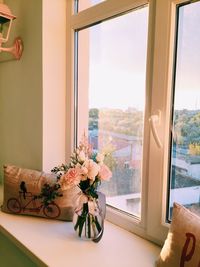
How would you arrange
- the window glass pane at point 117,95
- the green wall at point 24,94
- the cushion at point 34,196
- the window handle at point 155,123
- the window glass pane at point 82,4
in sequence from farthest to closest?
the green wall at point 24,94 → the window glass pane at point 82,4 → the cushion at point 34,196 → the window glass pane at point 117,95 → the window handle at point 155,123

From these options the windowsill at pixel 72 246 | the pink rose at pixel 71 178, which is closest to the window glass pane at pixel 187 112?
the windowsill at pixel 72 246

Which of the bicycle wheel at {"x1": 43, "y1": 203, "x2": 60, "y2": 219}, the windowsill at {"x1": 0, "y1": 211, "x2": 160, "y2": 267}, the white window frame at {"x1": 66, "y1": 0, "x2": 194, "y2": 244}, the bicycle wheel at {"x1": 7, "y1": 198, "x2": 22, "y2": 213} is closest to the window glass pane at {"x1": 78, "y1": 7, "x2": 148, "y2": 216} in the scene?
the white window frame at {"x1": 66, "y1": 0, "x2": 194, "y2": 244}

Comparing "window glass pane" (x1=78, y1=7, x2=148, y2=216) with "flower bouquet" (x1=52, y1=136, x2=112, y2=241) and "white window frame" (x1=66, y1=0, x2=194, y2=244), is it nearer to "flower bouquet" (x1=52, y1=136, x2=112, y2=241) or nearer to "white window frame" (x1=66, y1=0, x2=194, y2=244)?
"white window frame" (x1=66, y1=0, x2=194, y2=244)

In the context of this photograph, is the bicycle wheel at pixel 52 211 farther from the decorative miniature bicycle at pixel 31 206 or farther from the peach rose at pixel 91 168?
the peach rose at pixel 91 168

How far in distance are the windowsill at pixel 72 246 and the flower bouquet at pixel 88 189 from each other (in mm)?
62

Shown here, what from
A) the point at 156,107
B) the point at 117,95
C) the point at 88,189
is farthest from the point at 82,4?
the point at 88,189

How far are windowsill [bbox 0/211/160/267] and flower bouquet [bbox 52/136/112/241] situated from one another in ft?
0.20

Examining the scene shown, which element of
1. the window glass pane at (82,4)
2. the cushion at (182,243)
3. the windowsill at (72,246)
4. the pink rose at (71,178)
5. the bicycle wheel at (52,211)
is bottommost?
the windowsill at (72,246)

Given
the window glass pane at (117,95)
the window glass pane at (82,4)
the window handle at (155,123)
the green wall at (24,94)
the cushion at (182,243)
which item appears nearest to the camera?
the cushion at (182,243)

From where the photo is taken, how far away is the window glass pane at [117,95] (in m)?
1.35

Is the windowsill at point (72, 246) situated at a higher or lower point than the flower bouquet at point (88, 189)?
lower

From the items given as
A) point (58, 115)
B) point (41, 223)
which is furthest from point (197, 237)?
point (58, 115)

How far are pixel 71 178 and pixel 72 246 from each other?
0.30 metres

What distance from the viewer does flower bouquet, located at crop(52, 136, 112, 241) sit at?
122 cm
